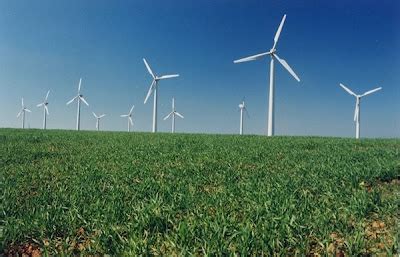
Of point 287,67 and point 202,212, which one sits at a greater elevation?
point 287,67

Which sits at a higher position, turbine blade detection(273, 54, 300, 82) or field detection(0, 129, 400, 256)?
turbine blade detection(273, 54, 300, 82)

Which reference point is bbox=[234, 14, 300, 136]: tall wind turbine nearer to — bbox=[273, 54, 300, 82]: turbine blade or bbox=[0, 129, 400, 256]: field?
bbox=[273, 54, 300, 82]: turbine blade

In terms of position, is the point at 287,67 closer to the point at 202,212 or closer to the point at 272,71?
the point at 272,71

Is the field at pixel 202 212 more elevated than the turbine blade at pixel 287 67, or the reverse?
the turbine blade at pixel 287 67

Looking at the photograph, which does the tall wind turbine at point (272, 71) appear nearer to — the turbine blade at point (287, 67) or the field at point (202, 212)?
the turbine blade at point (287, 67)

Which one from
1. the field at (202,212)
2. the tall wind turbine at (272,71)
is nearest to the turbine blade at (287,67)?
the tall wind turbine at (272,71)

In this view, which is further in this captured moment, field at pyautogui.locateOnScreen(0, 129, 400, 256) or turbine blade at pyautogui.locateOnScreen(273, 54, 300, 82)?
turbine blade at pyautogui.locateOnScreen(273, 54, 300, 82)

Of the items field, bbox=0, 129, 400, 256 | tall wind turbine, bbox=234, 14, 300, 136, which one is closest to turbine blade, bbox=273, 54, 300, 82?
tall wind turbine, bbox=234, 14, 300, 136

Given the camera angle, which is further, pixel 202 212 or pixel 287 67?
pixel 287 67

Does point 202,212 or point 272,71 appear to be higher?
point 272,71

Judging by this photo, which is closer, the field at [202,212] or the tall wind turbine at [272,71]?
the field at [202,212]

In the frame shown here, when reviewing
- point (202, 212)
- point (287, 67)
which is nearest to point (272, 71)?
point (287, 67)

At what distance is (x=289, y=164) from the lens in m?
12.4

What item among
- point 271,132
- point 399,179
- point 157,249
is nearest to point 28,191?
point 157,249
